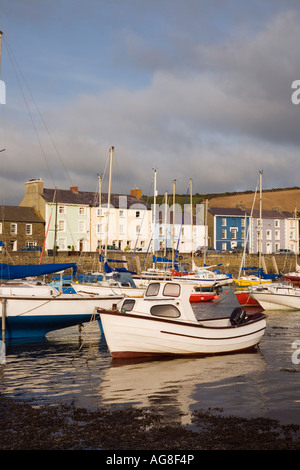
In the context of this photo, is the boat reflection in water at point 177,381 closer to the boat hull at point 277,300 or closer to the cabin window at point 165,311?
the cabin window at point 165,311

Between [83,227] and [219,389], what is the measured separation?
71934 millimetres

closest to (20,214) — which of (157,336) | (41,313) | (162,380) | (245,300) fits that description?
(245,300)

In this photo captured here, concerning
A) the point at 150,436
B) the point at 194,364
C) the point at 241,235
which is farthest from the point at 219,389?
the point at 241,235

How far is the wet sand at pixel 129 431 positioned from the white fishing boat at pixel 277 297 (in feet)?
93.2

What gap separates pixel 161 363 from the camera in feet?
66.8

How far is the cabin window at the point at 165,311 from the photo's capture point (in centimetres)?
2081

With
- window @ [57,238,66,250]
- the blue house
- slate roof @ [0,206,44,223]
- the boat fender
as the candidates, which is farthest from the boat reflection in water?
the blue house

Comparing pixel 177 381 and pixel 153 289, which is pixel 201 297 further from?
pixel 177 381

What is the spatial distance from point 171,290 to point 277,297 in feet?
70.5

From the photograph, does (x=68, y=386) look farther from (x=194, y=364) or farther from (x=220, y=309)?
(x=220, y=309)

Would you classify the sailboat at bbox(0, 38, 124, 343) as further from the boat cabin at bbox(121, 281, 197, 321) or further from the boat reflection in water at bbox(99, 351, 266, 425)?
the boat reflection in water at bbox(99, 351, 266, 425)

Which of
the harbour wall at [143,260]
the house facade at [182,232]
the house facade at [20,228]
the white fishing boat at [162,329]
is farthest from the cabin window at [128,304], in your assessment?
the house facade at [182,232]

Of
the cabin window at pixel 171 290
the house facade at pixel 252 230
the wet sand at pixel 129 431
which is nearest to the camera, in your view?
the wet sand at pixel 129 431

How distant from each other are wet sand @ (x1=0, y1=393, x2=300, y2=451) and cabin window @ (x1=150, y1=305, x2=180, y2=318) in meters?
7.29
